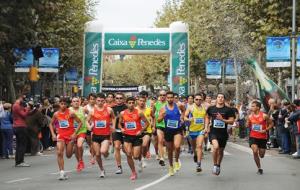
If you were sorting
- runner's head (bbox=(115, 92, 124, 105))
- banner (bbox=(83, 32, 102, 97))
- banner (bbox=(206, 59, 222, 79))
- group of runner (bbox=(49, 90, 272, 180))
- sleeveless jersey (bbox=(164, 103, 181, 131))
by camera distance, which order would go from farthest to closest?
banner (bbox=(206, 59, 222, 79)), banner (bbox=(83, 32, 102, 97)), runner's head (bbox=(115, 92, 124, 105)), sleeveless jersey (bbox=(164, 103, 181, 131)), group of runner (bbox=(49, 90, 272, 180))

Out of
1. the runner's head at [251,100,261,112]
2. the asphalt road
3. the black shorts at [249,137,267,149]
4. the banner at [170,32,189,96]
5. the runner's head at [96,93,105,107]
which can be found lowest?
the asphalt road

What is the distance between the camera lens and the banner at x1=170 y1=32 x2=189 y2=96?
3422 centimetres

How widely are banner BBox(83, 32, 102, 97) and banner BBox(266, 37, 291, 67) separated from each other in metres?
8.50

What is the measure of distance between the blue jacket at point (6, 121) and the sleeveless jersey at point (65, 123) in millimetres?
6513

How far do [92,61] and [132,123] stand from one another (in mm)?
18030

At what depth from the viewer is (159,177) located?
16328 millimetres

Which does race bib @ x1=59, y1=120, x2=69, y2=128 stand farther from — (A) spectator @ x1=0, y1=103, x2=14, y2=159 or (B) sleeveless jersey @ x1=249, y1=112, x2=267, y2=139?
(A) spectator @ x1=0, y1=103, x2=14, y2=159

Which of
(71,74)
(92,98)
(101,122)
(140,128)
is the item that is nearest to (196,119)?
(140,128)

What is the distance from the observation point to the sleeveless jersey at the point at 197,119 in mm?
18797

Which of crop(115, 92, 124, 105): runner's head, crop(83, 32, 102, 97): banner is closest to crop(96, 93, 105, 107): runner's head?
crop(115, 92, 124, 105): runner's head

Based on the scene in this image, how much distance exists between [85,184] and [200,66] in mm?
48111

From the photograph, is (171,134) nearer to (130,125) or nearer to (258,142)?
(130,125)

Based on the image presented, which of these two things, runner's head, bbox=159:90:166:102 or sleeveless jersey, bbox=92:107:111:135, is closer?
sleeveless jersey, bbox=92:107:111:135

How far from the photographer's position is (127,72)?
13825 cm
